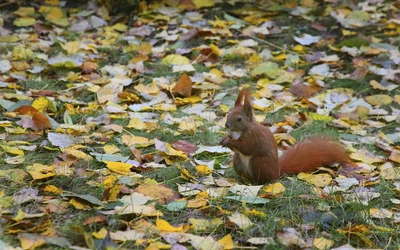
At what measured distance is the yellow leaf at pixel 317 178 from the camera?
3354 millimetres

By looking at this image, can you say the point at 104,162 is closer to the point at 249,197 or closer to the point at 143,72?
the point at 249,197

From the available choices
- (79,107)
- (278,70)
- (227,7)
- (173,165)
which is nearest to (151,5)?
(227,7)

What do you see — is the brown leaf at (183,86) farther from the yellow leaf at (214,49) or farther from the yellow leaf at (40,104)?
the yellow leaf at (40,104)

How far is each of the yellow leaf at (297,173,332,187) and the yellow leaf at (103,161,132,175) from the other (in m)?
0.88

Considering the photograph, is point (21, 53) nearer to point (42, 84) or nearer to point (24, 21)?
point (42, 84)

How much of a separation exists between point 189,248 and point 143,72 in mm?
2553

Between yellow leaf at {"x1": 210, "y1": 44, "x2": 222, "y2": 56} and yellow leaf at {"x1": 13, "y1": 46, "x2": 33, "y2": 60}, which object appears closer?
yellow leaf at {"x1": 13, "y1": 46, "x2": 33, "y2": 60}

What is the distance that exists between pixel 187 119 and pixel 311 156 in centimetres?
96

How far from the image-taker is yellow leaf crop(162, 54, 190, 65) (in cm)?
510

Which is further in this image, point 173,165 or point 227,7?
point 227,7

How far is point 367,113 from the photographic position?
4.46 m

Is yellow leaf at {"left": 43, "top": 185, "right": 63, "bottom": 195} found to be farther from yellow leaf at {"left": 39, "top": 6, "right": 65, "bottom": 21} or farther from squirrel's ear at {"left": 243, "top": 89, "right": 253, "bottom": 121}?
yellow leaf at {"left": 39, "top": 6, "right": 65, "bottom": 21}

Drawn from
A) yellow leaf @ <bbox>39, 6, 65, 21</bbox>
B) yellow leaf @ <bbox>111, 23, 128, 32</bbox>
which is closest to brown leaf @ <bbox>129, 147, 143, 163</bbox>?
yellow leaf @ <bbox>111, 23, 128, 32</bbox>

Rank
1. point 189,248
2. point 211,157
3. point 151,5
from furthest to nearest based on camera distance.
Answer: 1. point 151,5
2. point 211,157
3. point 189,248
